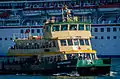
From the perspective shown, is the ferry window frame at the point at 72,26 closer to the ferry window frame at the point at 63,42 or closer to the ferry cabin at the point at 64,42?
the ferry cabin at the point at 64,42

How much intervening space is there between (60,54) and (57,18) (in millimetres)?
38617

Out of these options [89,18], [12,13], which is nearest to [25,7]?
[12,13]

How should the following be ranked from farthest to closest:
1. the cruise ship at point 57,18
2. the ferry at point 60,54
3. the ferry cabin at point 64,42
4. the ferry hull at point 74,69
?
the cruise ship at point 57,18
the ferry cabin at point 64,42
the ferry at point 60,54
the ferry hull at point 74,69

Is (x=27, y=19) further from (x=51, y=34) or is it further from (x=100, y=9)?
(x=51, y=34)

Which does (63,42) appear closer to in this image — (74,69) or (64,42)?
(64,42)

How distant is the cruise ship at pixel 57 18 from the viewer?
104 metres

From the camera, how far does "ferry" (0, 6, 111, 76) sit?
64000 mm

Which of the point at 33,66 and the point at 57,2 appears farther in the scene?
the point at 57,2

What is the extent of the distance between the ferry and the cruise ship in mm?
32976

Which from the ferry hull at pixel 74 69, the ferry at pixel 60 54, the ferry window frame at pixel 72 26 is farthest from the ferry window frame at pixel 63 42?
the ferry hull at pixel 74 69

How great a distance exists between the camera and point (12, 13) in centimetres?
10925

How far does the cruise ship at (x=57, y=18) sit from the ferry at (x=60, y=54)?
32976 mm

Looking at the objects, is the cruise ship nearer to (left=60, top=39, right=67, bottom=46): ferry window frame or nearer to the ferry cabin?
the ferry cabin

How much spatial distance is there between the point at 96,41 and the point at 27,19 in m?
9.38
